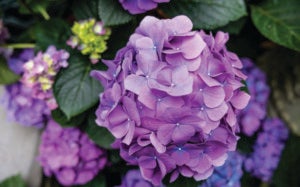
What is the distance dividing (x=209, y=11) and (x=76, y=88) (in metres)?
0.38

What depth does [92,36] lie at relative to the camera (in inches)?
53.2

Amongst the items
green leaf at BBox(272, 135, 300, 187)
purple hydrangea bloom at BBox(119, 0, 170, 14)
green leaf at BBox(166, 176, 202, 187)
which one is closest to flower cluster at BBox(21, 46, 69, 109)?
purple hydrangea bloom at BBox(119, 0, 170, 14)

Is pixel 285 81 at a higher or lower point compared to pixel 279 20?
lower

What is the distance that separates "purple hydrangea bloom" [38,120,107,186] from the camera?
144 cm

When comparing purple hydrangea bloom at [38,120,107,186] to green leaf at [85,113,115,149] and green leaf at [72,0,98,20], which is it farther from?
green leaf at [72,0,98,20]

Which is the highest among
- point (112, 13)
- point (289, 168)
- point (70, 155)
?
point (112, 13)

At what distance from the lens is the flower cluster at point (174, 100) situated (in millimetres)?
990

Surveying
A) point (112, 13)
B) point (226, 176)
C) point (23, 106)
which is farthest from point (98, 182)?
point (112, 13)

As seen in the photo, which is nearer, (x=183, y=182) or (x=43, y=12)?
(x=183, y=182)

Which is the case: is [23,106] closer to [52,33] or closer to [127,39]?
[52,33]

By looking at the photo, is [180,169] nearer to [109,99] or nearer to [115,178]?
[109,99]

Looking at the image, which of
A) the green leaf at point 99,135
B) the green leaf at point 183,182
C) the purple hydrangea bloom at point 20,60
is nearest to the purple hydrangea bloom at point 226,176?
the green leaf at point 183,182

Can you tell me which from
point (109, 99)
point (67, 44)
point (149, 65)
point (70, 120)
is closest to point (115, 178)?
point (70, 120)

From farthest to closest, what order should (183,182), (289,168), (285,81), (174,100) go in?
(285,81), (289,168), (183,182), (174,100)
